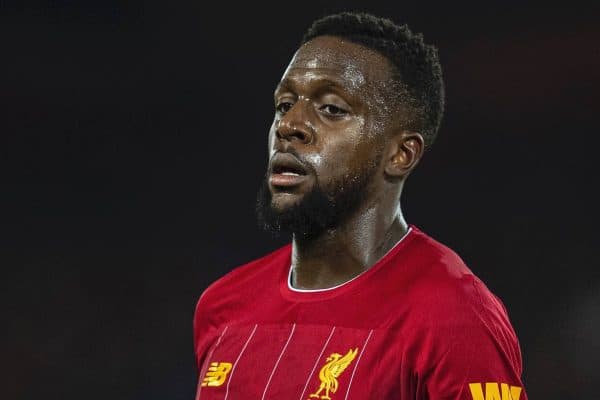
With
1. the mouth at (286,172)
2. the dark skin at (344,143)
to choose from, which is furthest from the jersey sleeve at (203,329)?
the mouth at (286,172)

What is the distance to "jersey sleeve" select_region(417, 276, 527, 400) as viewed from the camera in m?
1.27

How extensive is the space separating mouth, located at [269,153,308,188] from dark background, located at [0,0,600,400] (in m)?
1.58

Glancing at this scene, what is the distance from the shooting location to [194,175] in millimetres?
3150

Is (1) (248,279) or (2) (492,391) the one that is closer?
(2) (492,391)

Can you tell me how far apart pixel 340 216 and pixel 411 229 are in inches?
5.0

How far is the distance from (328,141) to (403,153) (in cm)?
13

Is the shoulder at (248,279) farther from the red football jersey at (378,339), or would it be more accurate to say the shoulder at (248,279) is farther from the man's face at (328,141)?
the man's face at (328,141)

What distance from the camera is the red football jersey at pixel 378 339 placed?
1.29m

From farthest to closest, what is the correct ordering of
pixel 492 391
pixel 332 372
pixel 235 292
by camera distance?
pixel 235 292 < pixel 332 372 < pixel 492 391

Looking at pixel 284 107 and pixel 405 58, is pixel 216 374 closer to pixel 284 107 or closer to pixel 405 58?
pixel 284 107

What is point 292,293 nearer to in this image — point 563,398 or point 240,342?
point 240,342

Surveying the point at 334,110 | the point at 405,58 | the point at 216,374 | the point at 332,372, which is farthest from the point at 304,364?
the point at 405,58

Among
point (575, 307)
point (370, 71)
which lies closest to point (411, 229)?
point (370, 71)

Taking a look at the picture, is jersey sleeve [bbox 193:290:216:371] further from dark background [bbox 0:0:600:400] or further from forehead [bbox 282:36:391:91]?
dark background [bbox 0:0:600:400]
